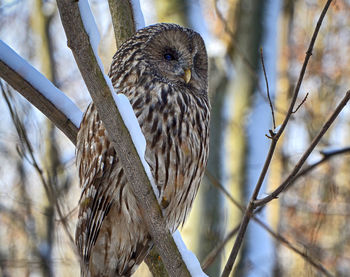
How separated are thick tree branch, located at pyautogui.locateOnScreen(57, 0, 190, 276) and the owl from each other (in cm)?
51

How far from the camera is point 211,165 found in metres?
4.87

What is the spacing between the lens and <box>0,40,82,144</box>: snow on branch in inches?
89.9

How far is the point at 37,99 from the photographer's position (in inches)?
94.8

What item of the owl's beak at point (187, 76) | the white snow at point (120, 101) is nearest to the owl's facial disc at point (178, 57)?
the owl's beak at point (187, 76)

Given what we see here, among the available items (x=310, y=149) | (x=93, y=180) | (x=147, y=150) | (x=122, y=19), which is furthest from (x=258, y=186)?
(x=122, y=19)

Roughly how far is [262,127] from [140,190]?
3360 millimetres

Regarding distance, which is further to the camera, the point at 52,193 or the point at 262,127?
the point at 262,127

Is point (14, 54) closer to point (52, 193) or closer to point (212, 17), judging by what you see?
point (52, 193)

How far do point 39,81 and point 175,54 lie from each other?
2.67ft

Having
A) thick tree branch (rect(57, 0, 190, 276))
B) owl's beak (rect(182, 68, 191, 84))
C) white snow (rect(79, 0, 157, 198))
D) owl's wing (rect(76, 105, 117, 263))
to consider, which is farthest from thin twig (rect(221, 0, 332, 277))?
owl's beak (rect(182, 68, 191, 84))

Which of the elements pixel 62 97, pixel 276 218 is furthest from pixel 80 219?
pixel 276 218

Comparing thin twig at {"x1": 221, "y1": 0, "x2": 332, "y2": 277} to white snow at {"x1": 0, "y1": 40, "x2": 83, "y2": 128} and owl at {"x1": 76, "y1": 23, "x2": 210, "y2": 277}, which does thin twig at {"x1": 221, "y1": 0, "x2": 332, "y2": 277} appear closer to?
owl at {"x1": 76, "y1": 23, "x2": 210, "y2": 277}

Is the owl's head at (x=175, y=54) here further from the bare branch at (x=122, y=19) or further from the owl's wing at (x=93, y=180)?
the owl's wing at (x=93, y=180)

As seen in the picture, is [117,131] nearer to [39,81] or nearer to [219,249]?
[39,81]
